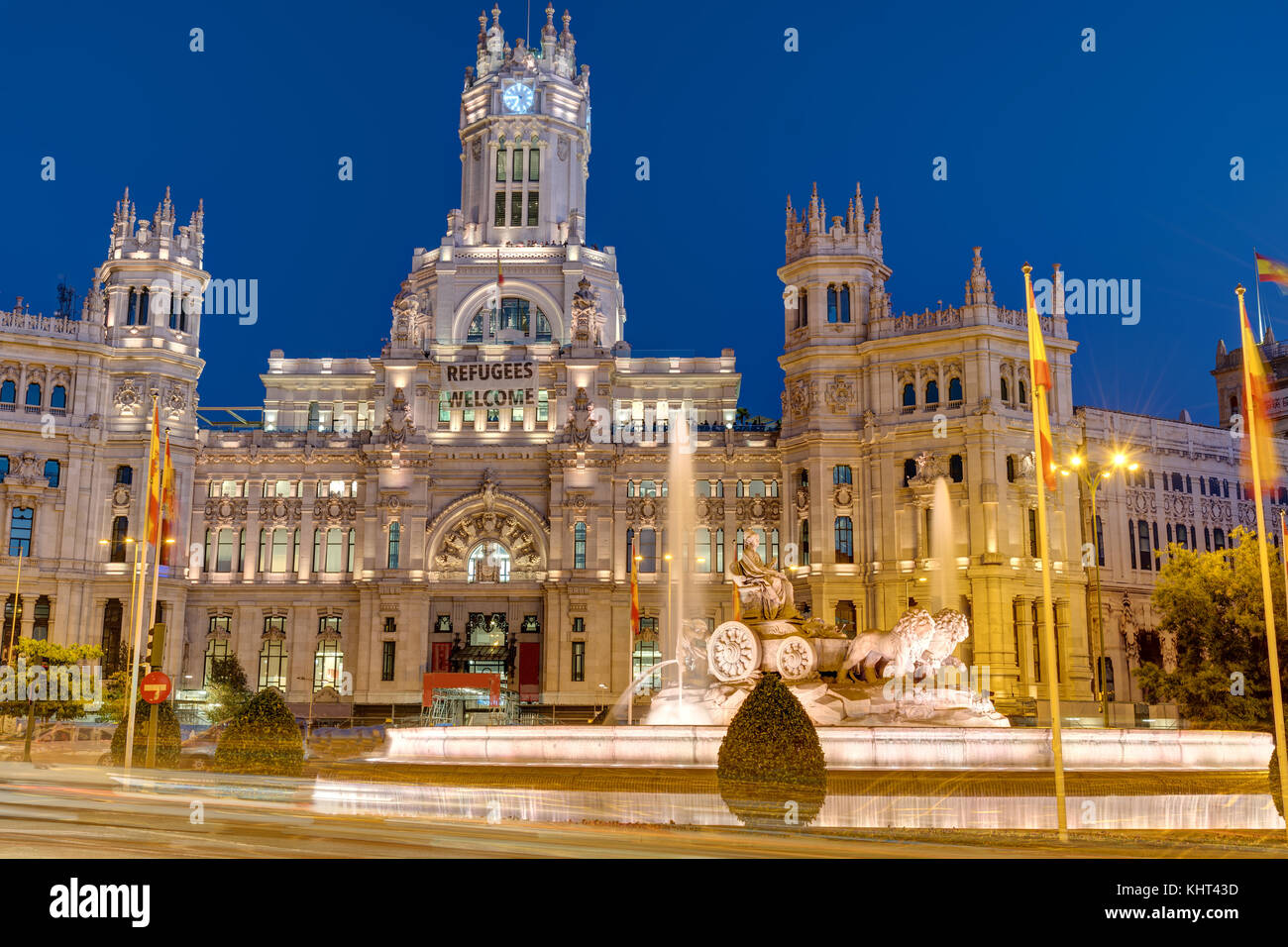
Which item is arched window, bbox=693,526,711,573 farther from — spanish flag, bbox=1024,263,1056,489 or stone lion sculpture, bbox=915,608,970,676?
spanish flag, bbox=1024,263,1056,489

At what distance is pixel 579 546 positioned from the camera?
81625mm

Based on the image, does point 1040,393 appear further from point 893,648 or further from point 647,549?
point 647,549

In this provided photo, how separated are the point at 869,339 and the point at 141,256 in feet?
159

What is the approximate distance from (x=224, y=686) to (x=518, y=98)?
55.7 metres

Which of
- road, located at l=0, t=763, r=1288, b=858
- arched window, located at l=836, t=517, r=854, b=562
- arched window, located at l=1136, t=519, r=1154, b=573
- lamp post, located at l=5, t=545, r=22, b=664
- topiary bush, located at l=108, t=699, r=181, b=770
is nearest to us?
road, located at l=0, t=763, r=1288, b=858

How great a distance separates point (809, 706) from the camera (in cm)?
3562

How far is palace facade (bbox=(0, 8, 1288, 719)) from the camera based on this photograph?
73.5 m

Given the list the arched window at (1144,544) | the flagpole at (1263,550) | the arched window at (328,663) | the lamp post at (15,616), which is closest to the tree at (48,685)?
the lamp post at (15,616)

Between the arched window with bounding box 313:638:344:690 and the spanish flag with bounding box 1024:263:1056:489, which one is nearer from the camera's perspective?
the spanish flag with bounding box 1024:263:1056:489

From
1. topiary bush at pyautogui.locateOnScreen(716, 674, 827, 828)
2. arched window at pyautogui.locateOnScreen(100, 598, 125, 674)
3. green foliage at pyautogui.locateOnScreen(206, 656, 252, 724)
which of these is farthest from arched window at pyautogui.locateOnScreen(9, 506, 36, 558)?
topiary bush at pyautogui.locateOnScreen(716, 674, 827, 828)

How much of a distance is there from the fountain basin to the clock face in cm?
7871
